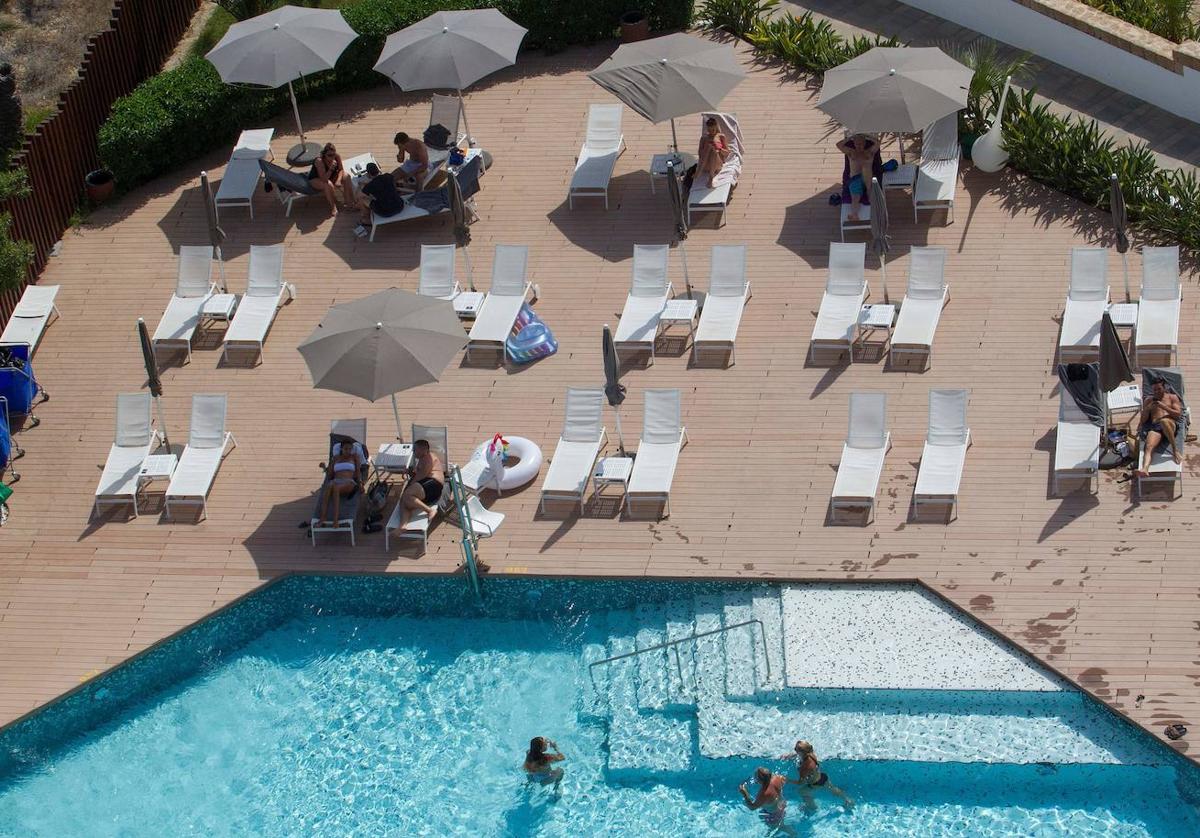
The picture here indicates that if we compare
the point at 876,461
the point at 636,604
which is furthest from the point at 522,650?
the point at 876,461

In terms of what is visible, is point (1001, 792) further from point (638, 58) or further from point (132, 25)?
point (132, 25)

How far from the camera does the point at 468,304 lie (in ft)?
72.6

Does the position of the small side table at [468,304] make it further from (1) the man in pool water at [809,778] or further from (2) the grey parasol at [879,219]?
(1) the man in pool water at [809,778]

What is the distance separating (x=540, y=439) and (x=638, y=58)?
19.5 feet

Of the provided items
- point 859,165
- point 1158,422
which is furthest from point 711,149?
point 1158,422

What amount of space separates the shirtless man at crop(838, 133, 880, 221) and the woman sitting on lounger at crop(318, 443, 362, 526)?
741 centimetres

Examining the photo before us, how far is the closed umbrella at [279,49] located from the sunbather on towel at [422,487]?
7.06 meters

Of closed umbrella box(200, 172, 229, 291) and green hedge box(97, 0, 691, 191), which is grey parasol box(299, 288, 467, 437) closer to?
closed umbrella box(200, 172, 229, 291)

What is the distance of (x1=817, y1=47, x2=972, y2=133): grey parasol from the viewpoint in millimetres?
21984

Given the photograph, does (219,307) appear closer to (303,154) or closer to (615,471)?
(303,154)

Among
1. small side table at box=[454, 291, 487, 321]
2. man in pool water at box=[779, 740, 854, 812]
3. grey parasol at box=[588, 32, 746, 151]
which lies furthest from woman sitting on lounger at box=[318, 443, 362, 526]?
grey parasol at box=[588, 32, 746, 151]

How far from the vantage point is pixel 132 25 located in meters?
26.7

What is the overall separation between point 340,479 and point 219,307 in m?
4.06

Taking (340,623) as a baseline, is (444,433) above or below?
above
